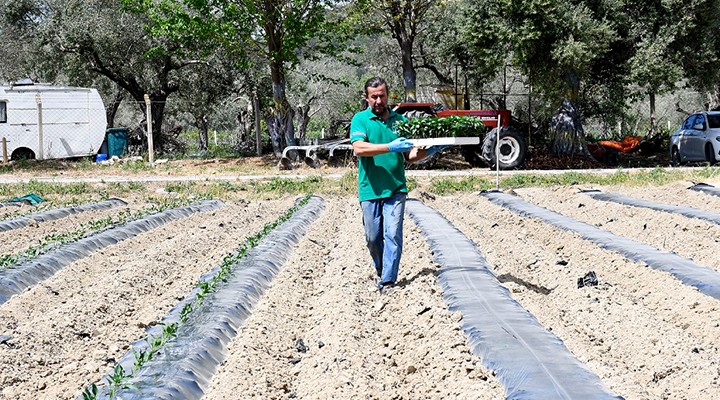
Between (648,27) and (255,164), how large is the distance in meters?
10.6

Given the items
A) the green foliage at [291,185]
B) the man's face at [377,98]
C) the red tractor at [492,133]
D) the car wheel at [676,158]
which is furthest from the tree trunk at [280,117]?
the man's face at [377,98]

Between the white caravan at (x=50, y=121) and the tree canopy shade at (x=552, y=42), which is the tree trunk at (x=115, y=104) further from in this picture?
the tree canopy shade at (x=552, y=42)

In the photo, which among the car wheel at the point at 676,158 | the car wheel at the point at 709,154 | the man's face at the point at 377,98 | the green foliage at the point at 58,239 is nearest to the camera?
the man's face at the point at 377,98

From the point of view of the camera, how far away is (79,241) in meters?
8.63

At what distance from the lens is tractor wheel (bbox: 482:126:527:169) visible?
18266mm

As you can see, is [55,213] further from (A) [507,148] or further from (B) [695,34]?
(B) [695,34]

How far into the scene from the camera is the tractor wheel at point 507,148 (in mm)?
18266

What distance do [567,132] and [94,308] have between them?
16.2 m

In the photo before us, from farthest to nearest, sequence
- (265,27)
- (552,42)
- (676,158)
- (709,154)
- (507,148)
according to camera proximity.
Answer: (265,27) < (676,158) < (552,42) < (507,148) < (709,154)

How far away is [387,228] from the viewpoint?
6160 mm

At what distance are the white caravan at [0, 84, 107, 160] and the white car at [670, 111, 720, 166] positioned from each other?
15.7m

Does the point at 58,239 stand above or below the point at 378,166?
below

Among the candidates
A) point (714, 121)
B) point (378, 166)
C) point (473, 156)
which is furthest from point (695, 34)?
point (378, 166)

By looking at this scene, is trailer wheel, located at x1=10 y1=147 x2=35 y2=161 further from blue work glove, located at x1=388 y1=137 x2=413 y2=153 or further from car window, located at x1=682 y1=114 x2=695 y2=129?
blue work glove, located at x1=388 y1=137 x2=413 y2=153
